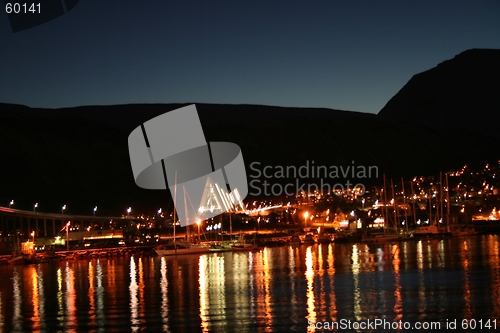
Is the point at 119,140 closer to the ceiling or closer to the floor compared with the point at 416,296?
closer to the ceiling

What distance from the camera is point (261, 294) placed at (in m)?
17.8

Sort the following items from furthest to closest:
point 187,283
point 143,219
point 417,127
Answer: point 417,127 → point 143,219 → point 187,283

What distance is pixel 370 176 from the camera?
8431 cm

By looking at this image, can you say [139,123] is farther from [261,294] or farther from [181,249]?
[261,294]

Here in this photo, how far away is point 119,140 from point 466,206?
44891 mm

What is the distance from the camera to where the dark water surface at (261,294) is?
1373 centimetres

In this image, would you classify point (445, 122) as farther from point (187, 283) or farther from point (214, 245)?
point (187, 283)

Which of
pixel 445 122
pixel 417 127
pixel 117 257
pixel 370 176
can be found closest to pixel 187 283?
pixel 117 257

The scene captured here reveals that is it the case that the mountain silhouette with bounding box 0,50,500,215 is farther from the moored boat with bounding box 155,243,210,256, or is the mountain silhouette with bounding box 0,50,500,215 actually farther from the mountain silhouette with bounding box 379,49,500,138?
the moored boat with bounding box 155,243,210,256
